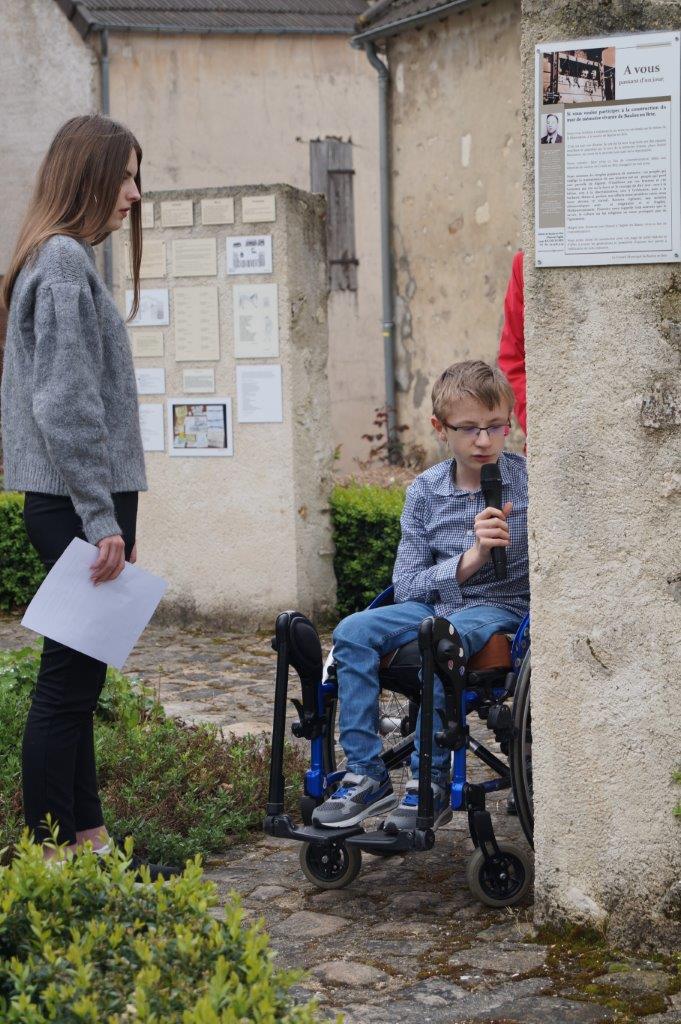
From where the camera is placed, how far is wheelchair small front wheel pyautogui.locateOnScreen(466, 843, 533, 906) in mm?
3949

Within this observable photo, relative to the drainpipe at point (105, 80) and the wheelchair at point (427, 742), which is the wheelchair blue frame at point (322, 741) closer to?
the wheelchair at point (427, 742)

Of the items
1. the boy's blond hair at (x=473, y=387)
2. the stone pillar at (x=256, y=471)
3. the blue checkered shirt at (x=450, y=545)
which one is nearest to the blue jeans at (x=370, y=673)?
the blue checkered shirt at (x=450, y=545)

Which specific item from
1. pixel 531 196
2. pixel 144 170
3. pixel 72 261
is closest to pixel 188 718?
pixel 72 261

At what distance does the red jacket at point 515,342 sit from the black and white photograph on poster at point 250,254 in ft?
11.2

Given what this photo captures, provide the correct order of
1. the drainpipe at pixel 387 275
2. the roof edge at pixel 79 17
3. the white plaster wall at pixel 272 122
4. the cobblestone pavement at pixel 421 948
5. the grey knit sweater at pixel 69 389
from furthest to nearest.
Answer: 1. the white plaster wall at pixel 272 122
2. the roof edge at pixel 79 17
3. the drainpipe at pixel 387 275
4. the grey knit sweater at pixel 69 389
5. the cobblestone pavement at pixel 421 948

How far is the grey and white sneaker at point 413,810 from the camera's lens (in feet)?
12.8

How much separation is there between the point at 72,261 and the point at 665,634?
183 centimetres

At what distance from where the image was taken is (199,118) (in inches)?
666

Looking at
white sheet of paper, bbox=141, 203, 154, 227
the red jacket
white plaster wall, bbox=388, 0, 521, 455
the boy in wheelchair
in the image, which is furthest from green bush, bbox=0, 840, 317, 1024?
white plaster wall, bbox=388, 0, 521, 455

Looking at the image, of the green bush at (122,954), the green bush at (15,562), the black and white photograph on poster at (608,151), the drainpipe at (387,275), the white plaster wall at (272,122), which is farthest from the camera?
the white plaster wall at (272,122)

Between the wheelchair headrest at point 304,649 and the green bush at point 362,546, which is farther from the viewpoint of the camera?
the green bush at point 362,546

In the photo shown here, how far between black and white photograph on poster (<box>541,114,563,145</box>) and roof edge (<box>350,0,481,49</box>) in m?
9.92

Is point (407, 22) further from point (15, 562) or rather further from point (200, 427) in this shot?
point (15, 562)

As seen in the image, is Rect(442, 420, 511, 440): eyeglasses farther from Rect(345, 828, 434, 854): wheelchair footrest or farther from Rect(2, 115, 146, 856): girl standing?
Rect(345, 828, 434, 854): wheelchair footrest
